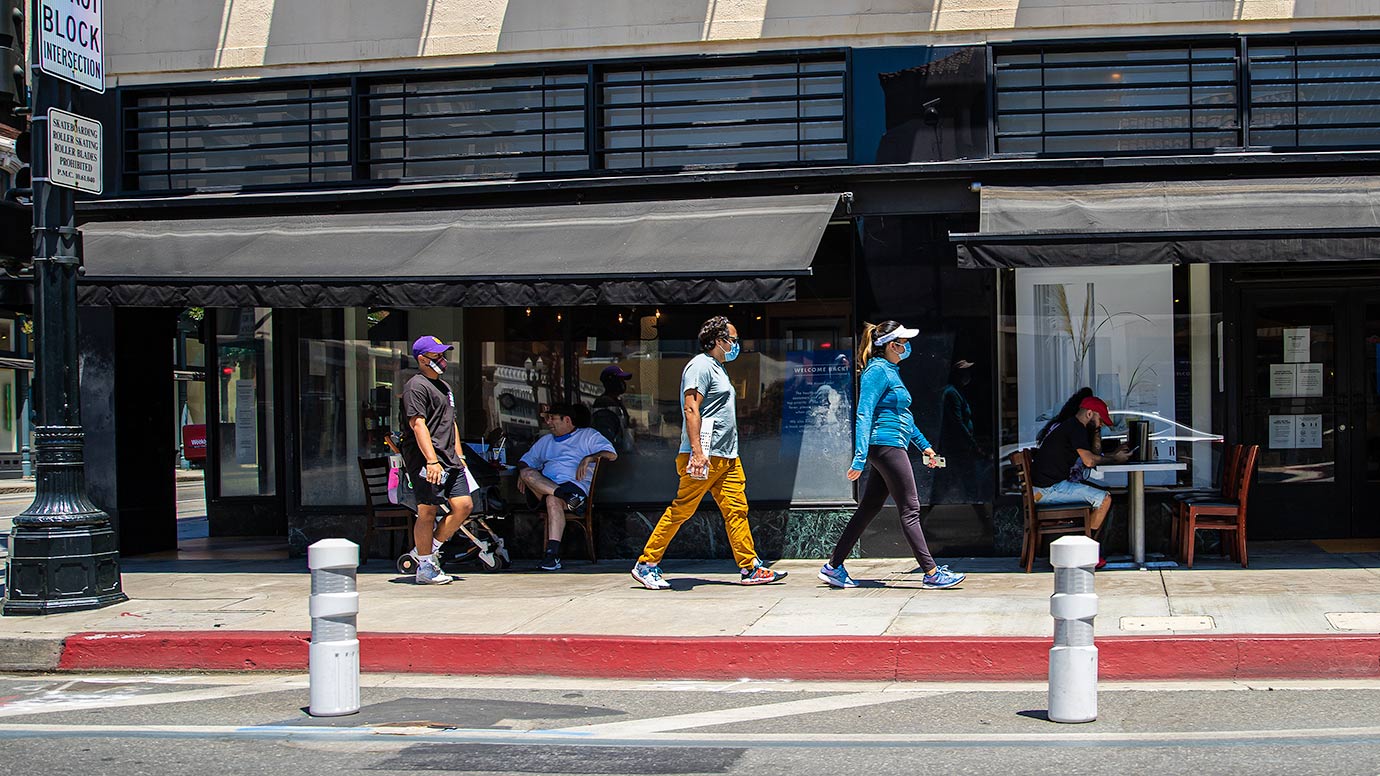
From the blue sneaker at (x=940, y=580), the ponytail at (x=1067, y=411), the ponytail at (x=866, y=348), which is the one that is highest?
the ponytail at (x=866, y=348)

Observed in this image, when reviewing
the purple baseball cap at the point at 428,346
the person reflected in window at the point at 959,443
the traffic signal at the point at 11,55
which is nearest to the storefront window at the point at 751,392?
the person reflected in window at the point at 959,443

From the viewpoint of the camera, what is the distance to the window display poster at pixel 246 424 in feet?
48.2

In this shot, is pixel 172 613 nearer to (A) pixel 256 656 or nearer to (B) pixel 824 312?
(A) pixel 256 656

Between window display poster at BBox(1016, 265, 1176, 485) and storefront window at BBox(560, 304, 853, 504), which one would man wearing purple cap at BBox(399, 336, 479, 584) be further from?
window display poster at BBox(1016, 265, 1176, 485)

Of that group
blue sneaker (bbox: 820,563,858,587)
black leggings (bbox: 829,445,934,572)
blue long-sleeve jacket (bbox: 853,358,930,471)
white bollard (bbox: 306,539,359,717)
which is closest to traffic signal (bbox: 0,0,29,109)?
white bollard (bbox: 306,539,359,717)

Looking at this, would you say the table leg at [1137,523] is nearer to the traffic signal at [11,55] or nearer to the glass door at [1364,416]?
the glass door at [1364,416]

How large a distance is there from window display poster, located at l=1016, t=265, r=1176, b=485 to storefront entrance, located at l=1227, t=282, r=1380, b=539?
89 centimetres

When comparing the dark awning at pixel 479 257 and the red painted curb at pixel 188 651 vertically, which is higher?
the dark awning at pixel 479 257

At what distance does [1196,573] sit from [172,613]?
7156 mm

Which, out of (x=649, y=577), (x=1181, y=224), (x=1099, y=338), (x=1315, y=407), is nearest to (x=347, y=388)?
(x=649, y=577)

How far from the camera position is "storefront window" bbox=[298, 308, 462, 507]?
11750 mm

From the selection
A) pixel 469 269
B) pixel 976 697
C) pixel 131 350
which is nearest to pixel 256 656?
pixel 469 269

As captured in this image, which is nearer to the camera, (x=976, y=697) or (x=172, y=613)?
(x=976, y=697)

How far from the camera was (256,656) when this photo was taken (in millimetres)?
7859
